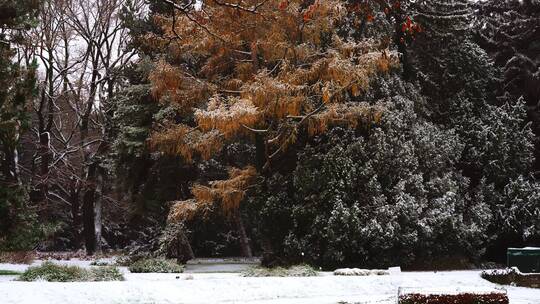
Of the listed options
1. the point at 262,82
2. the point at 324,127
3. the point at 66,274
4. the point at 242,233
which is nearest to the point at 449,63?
the point at 324,127

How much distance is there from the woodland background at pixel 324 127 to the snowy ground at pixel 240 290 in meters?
2.75

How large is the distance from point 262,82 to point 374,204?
16.1 ft

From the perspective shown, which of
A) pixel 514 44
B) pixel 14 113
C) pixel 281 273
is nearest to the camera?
pixel 281 273

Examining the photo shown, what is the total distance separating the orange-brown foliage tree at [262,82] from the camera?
638 inches

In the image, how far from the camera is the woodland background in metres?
16.7

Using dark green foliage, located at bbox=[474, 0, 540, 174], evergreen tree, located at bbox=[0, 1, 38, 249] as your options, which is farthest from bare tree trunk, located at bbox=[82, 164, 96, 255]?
dark green foliage, located at bbox=[474, 0, 540, 174]

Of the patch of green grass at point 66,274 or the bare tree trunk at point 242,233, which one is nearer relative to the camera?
the patch of green grass at point 66,274

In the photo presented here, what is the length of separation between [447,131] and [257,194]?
7.16 meters

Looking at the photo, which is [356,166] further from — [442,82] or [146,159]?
[146,159]

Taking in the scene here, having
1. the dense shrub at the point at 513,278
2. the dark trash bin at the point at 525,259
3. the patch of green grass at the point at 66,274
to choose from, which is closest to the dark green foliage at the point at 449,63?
the dark trash bin at the point at 525,259

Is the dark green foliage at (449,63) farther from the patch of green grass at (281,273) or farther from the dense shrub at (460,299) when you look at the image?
the dense shrub at (460,299)

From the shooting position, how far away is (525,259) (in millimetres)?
16406

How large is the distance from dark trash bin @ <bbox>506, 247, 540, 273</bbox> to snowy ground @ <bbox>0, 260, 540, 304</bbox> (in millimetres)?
2233

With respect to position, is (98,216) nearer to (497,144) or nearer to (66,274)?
(66,274)
